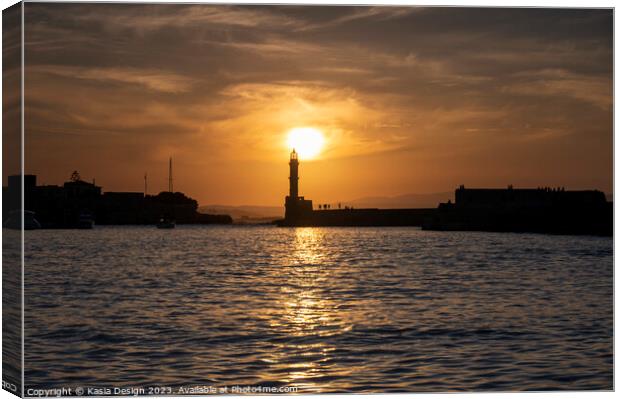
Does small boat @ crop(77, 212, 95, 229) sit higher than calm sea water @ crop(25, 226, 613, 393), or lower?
higher

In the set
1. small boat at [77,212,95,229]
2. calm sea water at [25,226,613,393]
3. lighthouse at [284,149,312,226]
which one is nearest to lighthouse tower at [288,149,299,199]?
lighthouse at [284,149,312,226]

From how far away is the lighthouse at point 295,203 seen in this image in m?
132

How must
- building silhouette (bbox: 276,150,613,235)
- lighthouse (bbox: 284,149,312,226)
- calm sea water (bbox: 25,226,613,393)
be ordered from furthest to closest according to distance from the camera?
lighthouse (bbox: 284,149,312,226)
building silhouette (bbox: 276,150,613,235)
calm sea water (bbox: 25,226,613,393)

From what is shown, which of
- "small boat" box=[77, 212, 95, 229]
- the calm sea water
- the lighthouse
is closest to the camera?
the calm sea water

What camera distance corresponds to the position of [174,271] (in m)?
32.0

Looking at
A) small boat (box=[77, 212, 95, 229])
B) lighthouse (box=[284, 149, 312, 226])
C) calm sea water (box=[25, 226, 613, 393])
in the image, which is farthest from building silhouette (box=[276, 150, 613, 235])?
calm sea water (box=[25, 226, 613, 393])

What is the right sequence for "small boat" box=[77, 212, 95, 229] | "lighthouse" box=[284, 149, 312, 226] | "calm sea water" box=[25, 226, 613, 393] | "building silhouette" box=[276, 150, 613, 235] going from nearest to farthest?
"calm sea water" box=[25, 226, 613, 393], "building silhouette" box=[276, 150, 613, 235], "small boat" box=[77, 212, 95, 229], "lighthouse" box=[284, 149, 312, 226]

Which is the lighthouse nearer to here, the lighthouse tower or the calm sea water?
the lighthouse tower

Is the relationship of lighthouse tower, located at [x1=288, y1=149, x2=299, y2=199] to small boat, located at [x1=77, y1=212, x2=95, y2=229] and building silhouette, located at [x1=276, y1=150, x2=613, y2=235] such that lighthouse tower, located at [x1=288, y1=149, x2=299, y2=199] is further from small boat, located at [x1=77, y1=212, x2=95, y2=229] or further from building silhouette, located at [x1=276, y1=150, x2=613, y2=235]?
small boat, located at [x1=77, y1=212, x2=95, y2=229]

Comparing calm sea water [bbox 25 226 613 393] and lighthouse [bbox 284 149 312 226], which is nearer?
calm sea water [bbox 25 226 613 393]

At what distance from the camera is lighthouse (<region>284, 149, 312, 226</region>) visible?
132500 millimetres

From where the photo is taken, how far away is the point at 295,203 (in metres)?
140

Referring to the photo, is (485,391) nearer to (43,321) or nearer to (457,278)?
(43,321)

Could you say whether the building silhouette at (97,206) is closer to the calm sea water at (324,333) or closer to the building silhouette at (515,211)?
the building silhouette at (515,211)
